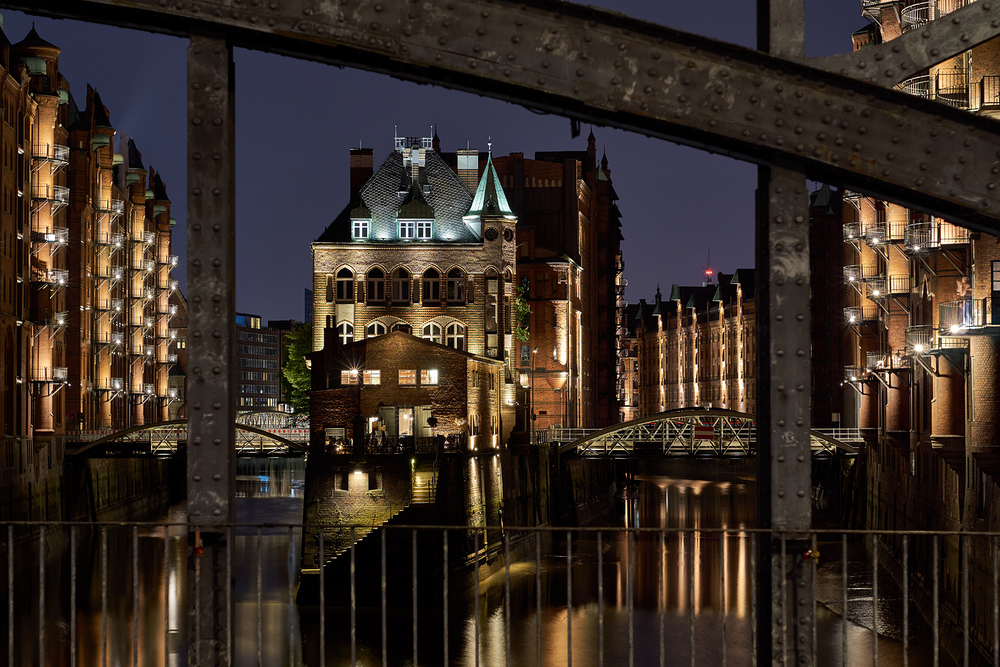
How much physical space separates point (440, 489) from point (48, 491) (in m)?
17.3

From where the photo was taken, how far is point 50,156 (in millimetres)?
48125

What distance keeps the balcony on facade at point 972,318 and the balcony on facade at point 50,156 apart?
33.9 meters

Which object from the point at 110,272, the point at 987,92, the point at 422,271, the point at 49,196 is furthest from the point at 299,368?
the point at 987,92

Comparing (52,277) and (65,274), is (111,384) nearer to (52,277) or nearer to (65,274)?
(65,274)

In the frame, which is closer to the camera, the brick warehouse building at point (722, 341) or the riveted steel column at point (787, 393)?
the riveted steel column at point (787, 393)

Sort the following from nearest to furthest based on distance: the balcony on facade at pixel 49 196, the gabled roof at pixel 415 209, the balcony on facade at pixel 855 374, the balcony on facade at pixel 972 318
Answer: the balcony on facade at pixel 972 318 → the balcony on facade at pixel 49 196 → the balcony on facade at pixel 855 374 → the gabled roof at pixel 415 209

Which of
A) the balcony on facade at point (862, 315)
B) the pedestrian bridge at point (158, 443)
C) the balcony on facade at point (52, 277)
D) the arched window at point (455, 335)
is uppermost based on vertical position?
the balcony on facade at point (52, 277)

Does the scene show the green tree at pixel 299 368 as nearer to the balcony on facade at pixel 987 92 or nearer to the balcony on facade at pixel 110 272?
the balcony on facade at pixel 110 272

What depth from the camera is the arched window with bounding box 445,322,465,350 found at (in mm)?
50406

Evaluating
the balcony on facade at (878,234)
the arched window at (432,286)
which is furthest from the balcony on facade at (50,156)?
the balcony on facade at (878,234)

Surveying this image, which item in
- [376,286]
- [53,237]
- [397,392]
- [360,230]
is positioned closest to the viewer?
[397,392]

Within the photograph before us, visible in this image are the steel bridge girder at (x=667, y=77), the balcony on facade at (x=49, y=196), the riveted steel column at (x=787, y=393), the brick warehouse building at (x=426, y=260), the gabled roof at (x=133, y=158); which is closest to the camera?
the steel bridge girder at (x=667, y=77)

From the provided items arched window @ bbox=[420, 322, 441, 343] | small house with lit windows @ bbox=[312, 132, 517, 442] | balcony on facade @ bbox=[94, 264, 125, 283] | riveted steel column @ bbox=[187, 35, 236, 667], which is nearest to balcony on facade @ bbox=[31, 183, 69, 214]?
balcony on facade @ bbox=[94, 264, 125, 283]

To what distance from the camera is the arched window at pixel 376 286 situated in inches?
1980
